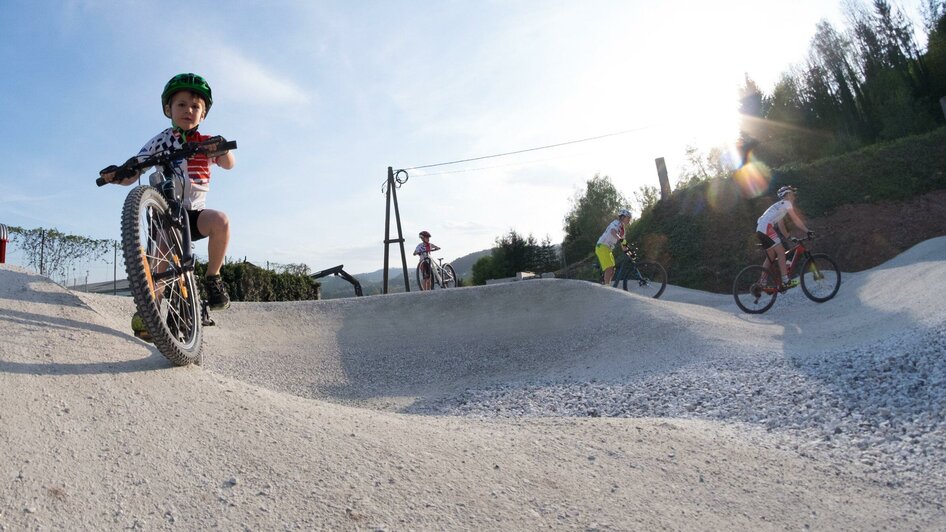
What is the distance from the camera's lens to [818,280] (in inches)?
407

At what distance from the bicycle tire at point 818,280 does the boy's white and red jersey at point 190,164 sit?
10.1 m

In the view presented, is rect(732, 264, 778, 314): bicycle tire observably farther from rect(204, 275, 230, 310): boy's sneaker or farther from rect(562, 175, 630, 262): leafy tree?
rect(562, 175, 630, 262): leafy tree

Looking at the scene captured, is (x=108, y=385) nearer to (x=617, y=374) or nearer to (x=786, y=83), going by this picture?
(x=617, y=374)

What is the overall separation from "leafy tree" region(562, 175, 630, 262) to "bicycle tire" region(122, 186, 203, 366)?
3933cm

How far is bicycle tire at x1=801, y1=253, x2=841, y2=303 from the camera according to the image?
33.0ft

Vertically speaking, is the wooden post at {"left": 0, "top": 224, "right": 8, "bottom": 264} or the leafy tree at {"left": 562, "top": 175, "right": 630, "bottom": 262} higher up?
the leafy tree at {"left": 562, "top": 175, "right": 630, "bottom": 262}

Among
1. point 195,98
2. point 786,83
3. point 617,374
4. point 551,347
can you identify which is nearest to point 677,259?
point 551,347

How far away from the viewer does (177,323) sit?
3676 millimetres

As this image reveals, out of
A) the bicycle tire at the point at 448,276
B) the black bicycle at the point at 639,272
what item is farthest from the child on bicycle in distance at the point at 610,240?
the bicycle tire at the point at 448,276

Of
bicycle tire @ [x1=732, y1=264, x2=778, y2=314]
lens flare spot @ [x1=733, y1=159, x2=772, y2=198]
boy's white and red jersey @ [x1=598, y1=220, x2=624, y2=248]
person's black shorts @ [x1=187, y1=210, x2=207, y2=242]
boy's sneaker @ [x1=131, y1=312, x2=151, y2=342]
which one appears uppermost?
lens flare spot @ [x1=733, y1=159, x2=772, y2=198]

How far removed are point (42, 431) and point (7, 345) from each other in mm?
983

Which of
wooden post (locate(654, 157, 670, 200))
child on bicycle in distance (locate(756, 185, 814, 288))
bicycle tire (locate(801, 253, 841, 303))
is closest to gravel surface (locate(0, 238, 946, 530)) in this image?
child on bicycle in distance (locate(756, 185, 814, 288))

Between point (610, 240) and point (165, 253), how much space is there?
1025cm

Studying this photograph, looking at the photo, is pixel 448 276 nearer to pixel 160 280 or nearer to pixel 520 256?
pixel 160 280
